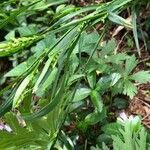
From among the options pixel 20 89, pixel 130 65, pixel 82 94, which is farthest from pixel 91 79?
pixel 20 89

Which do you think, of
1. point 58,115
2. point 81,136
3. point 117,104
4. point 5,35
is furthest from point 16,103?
point 5,35

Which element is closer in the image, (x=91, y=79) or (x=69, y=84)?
(x=69, y=84)

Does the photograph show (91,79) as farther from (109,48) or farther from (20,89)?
(20,89)

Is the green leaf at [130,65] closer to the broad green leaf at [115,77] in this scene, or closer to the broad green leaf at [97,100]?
the broad green leaf at [115,77]

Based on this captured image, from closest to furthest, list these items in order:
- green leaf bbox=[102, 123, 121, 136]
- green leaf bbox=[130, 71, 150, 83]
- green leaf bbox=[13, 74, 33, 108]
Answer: green leaf bbox=[13, 74, 33, 108] < green leaf bbox=[102, 123, 121, 136] < green leaf bbox=[130, 71, 150, 83]

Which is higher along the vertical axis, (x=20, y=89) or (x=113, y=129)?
(x=20, y=89)

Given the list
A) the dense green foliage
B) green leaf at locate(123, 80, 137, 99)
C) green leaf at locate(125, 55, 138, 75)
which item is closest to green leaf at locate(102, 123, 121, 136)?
the dense green foliage

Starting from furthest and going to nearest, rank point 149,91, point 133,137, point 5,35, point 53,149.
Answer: point 5,35 < point 149,91 < point 53,149 < point 133,137

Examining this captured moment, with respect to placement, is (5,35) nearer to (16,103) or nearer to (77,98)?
(77,98)

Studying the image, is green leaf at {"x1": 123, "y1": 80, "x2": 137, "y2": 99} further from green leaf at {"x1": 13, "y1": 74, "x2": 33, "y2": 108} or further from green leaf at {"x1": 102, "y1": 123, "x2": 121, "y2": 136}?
green leaf at {"x1": 13, "y1": 74, "x2": 33, "y2": 108}
